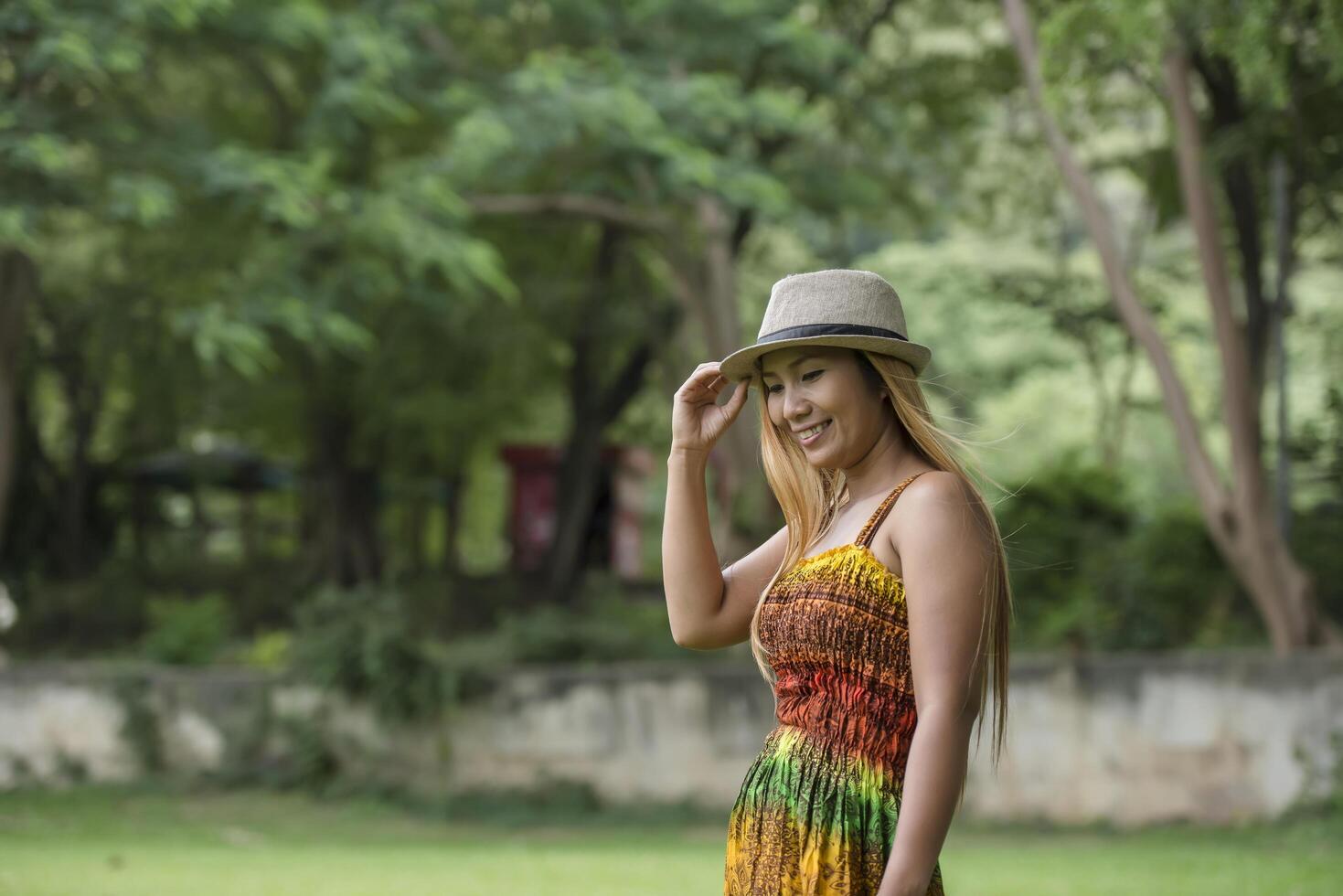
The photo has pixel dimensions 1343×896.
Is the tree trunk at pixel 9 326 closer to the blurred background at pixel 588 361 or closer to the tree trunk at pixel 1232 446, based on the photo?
the blurred background at pixel 588 361

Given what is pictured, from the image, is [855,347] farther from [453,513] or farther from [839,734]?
[453,513]

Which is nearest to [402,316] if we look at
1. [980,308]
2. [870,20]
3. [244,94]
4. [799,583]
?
[244,94]

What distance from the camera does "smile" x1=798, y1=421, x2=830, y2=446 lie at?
2.92 meters

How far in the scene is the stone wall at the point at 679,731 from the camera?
12914mm

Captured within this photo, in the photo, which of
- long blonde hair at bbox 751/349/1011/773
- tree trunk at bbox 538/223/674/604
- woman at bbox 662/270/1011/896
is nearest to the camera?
woman at bbox 662/270/1011/896

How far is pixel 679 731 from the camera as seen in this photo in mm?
14758

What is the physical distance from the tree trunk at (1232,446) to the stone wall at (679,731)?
70 centimetres

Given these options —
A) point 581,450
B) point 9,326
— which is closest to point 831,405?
point 9,326

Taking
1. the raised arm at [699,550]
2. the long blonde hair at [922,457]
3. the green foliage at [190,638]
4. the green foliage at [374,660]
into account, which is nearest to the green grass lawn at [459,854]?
the green foliage at [374,660]

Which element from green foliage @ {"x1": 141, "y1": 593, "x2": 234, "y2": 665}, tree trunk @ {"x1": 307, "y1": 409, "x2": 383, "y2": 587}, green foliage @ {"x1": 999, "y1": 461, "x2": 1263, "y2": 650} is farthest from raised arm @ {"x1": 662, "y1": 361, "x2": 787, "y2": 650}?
tree trunk @ {"x1": 307, "y1": 409, "x2": 383, "y2": 587}

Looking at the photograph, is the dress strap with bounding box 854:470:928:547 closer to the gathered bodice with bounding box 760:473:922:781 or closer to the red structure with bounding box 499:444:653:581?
the gathered bodice with bounding box 760:473:922:781

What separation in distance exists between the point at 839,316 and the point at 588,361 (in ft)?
61.8

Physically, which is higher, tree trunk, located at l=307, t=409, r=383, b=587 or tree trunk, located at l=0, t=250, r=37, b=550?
tree trunk, located at l=0, t=250, r=37, b=550

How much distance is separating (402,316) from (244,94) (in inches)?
119
